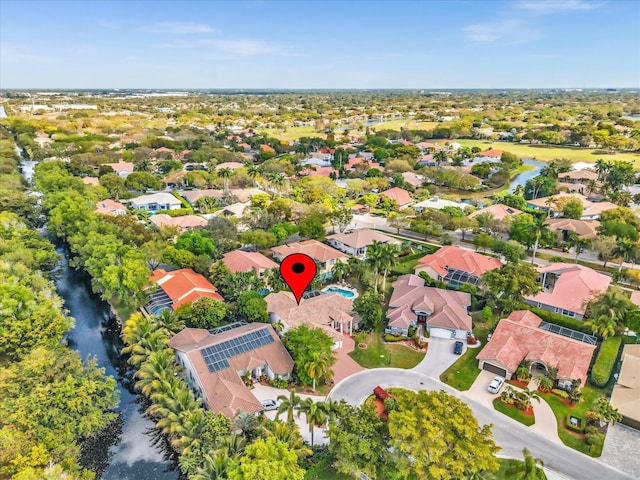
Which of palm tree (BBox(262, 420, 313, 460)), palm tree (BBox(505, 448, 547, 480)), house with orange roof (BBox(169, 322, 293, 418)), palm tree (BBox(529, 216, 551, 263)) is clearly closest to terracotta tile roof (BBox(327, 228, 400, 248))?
palm tree (BBox(529, 216, 551, 263))

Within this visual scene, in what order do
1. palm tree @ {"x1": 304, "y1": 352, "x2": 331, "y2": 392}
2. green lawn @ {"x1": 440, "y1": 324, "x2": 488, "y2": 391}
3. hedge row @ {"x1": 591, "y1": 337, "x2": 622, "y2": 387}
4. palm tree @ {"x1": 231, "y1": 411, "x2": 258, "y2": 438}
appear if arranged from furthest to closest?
1. green lawn @ {"x1": 440, "y1": 324, "x2": 488, "y2": 391}
2. hedge row @ {"x1": 591, "y1": 337, "x2": 622, "y2": 387}
3. palm tree @ {"x1": 304, "y1": 352, "x2": 331, "y2": 392}
4. palm tree @ {"x1": 231, "y1": 411, "x2": 258, "y2": 438}

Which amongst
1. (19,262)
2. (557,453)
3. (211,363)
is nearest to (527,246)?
(557,453)

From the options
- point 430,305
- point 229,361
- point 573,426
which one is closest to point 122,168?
point 229,361

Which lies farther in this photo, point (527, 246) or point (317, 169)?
point (317, 169)

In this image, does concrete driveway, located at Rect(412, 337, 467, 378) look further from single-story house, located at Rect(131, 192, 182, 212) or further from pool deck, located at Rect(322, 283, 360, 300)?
single-story house, located at Rect(131, 192, 182, 212)

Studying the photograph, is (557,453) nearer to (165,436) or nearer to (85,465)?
(165,436)

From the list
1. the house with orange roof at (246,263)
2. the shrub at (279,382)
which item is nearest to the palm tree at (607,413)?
the shrub at (279,382)

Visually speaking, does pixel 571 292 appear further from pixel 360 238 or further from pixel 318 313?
pixel 318 313
